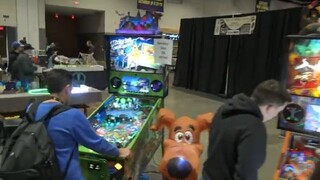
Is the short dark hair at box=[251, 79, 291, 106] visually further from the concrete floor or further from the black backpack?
the concrete floor

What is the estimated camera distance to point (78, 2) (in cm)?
1194

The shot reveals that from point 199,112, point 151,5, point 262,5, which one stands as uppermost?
point 262,5

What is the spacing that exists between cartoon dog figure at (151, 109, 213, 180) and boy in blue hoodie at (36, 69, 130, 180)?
716mm

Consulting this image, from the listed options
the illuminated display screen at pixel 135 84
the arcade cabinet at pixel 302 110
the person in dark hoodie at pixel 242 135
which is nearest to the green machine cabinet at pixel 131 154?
the illuminated display screen at pixel 135 84

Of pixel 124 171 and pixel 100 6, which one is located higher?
pixel 100 6

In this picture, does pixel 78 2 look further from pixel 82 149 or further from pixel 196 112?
pixel 82 149

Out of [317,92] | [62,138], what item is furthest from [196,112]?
[62,138]

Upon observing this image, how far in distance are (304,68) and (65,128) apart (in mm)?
1753

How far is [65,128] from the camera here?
1.89 metres

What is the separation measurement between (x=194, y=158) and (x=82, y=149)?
887mm

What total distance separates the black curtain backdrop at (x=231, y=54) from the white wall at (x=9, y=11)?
5412mm

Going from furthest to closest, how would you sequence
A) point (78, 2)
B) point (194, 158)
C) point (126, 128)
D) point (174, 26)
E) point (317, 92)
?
point (174, 26) → point (78, 2) → point (126, 128) → point (194, 158) → point (317, 92)

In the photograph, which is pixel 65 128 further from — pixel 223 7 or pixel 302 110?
pixel 223 7

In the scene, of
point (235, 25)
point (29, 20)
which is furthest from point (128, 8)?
point (235, 25)
